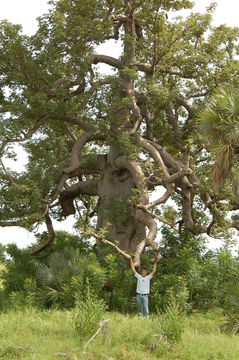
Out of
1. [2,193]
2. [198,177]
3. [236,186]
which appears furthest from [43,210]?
[236,186]

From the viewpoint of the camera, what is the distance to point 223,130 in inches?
607

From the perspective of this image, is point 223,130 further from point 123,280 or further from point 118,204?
point 118,204

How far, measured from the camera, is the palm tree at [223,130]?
15.1 meters

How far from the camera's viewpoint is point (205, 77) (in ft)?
66.3

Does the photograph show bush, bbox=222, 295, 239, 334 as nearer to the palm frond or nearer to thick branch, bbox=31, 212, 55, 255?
the palm frond

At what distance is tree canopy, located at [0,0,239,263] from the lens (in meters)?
18.7

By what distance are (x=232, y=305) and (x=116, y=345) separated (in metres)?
4.05

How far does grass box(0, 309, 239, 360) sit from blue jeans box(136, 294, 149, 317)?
1.56 metres

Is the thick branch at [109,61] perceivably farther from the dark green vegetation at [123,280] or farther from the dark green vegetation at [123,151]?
the dark green vegetation at [123,280]

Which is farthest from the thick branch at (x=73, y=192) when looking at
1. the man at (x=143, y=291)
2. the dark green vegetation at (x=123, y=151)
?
the man at (x=143, y=291)

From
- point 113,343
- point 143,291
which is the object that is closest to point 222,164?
point 143,291

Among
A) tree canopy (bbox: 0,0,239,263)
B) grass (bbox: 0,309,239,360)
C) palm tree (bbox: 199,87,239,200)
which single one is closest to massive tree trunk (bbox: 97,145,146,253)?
tree canopy (bbox: 0,0,239,263)

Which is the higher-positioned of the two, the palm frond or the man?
the palm frond

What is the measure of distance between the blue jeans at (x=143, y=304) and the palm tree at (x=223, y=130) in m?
3.10
